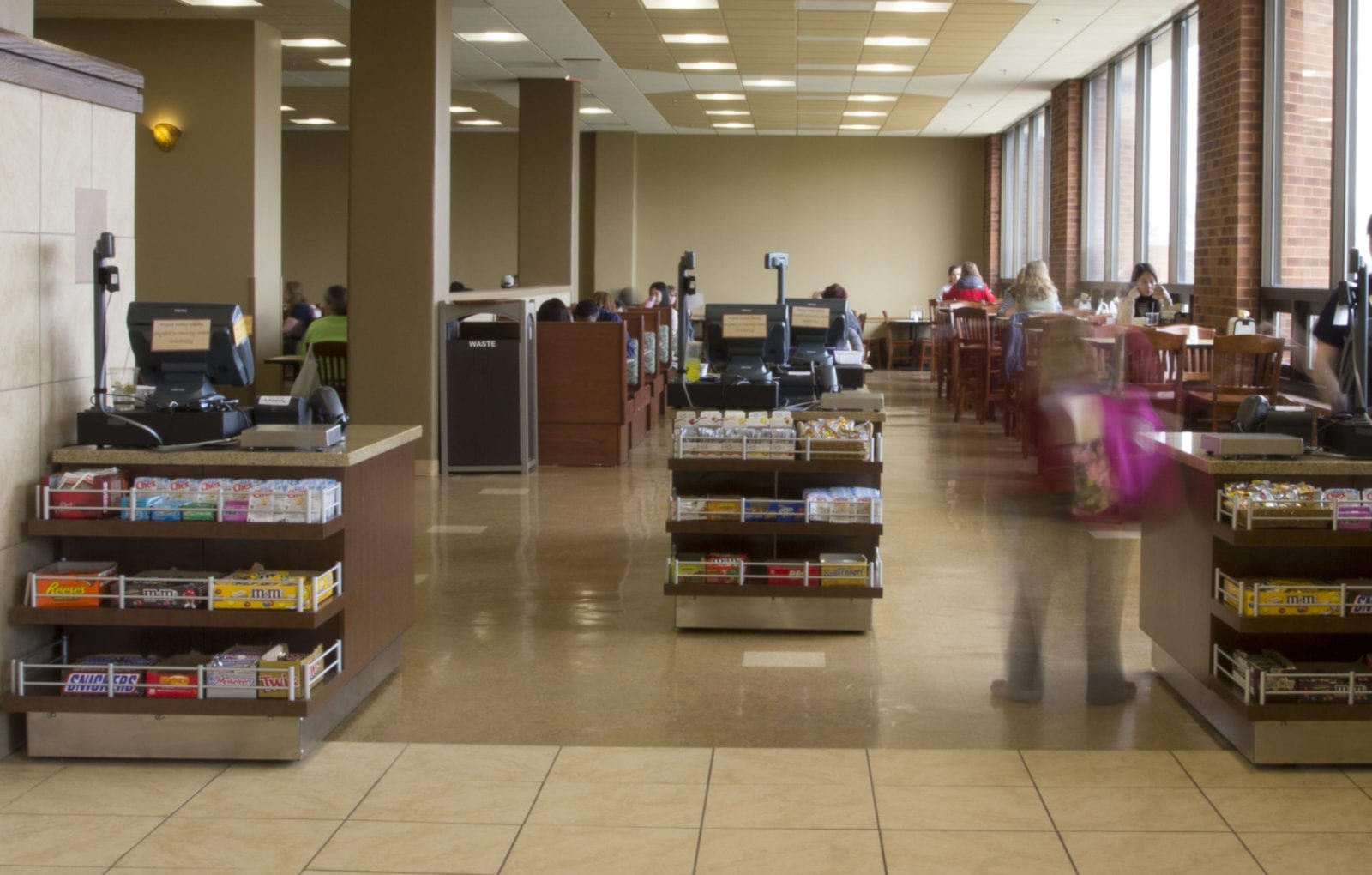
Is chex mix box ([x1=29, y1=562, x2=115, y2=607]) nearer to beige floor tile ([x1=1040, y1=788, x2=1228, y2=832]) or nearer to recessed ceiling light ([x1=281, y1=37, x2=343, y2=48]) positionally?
beige floor tile ([x1=1040, y1=788, x2=1228, y2=832])

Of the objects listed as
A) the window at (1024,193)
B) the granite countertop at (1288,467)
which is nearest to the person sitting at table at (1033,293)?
the window at (1024,193)

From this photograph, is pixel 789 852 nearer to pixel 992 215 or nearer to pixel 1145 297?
pixel 1145 297

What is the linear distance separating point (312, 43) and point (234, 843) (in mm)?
10842

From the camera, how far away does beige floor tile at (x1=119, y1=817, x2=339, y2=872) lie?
3096mm

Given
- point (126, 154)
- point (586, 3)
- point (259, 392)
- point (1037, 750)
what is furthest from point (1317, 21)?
point (259, 392)

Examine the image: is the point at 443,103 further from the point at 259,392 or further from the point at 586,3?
the point at 259,392

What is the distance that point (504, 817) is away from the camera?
11.1 ft

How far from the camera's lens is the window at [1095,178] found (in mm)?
14961

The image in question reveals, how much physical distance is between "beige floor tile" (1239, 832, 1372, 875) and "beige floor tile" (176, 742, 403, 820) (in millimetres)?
2077

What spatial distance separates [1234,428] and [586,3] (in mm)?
7674

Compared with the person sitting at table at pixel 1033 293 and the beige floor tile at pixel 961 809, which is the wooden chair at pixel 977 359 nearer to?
the person sitting at table at pixel 1033 293

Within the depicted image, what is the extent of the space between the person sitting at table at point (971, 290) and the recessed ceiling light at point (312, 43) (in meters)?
7.27

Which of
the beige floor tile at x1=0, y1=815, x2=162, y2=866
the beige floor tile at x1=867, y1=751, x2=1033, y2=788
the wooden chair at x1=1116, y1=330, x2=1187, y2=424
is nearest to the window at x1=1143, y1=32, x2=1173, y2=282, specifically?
the wooden chair at x1=1116, y1=330, x2=1187, y2=424

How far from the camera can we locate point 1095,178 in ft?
49.6
